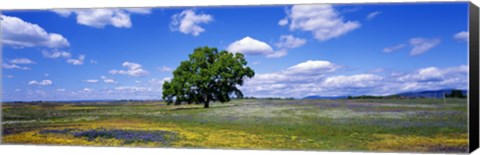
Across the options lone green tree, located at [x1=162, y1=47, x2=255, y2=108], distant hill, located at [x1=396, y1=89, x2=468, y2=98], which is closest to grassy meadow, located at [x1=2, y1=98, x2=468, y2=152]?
distant hill, located at [x1=396, y1=89, x2=468, y2=98]

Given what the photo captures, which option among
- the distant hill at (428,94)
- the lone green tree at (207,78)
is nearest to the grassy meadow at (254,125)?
the distant hill at (428,94)

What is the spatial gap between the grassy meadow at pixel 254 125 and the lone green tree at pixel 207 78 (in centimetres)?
32

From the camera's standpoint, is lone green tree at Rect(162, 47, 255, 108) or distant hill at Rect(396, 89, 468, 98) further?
lone green tree at Rect(162, 47, 255, 108)

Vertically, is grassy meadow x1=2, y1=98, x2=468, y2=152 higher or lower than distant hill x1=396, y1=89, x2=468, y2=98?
lower

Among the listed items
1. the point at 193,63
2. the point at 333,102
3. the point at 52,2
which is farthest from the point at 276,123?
the point at 52,2

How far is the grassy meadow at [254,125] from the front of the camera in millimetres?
18469

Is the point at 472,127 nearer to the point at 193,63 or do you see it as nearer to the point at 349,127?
the point at 349,127

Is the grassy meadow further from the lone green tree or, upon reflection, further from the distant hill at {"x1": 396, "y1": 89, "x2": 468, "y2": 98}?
the lone green tree

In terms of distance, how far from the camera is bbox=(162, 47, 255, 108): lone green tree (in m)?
20.4

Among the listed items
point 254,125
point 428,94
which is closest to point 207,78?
point 254,125

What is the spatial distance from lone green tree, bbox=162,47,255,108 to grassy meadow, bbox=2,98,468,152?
32cm

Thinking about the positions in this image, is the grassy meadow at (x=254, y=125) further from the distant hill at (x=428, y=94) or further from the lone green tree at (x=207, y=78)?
the lone green tree at (x=207, y=78)

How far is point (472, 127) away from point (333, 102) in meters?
3.88

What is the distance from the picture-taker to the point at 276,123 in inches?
785
